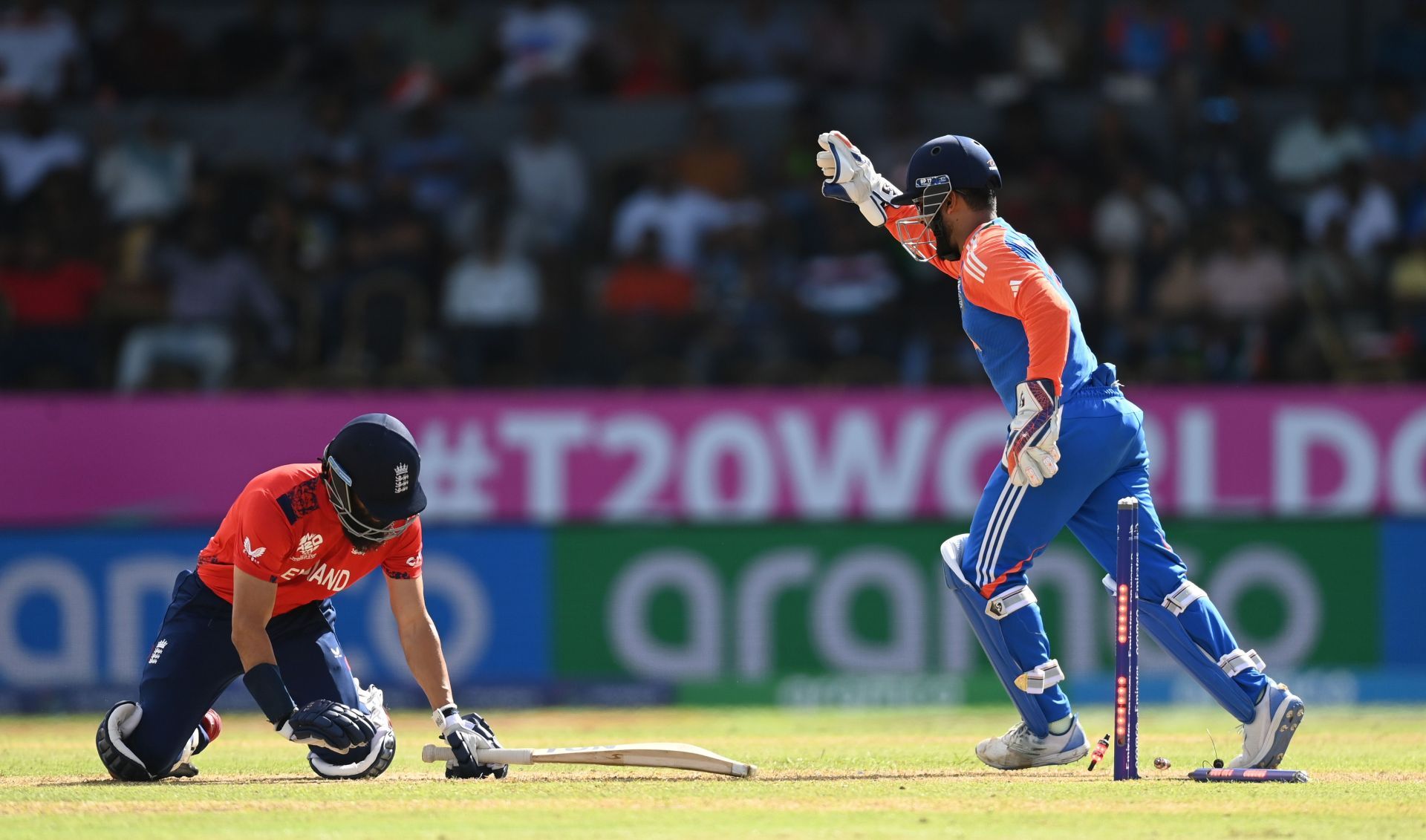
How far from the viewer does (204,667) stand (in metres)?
7.70

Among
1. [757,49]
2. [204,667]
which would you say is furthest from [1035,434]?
[757,49]

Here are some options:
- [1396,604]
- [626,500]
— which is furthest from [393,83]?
[1396,604]

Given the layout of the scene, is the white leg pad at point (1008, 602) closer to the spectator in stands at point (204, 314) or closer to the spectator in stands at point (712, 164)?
the spectator in stands at point (204, 314)

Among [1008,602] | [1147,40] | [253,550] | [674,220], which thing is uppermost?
[1147,40]

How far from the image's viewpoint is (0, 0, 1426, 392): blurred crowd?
1446 cm

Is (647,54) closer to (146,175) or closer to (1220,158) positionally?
(146,175)

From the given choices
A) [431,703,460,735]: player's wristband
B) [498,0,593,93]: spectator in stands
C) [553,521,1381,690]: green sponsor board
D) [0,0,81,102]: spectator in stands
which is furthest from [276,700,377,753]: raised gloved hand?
[0,0,81,102]: spectator in stands

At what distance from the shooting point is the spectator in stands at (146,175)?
16.0 m

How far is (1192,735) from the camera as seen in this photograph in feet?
31.2

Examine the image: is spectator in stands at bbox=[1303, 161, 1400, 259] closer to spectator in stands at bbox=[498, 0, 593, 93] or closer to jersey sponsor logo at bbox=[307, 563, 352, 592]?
spectator in stands at bbox=[498, 0, 593, 93]

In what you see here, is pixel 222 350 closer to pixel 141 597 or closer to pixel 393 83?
pixel 141 597

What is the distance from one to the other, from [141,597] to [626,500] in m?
3.23

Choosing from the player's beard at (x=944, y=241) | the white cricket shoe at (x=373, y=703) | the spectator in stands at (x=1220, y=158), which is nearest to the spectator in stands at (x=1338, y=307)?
the spectator in stands at (x=1220, y=158)

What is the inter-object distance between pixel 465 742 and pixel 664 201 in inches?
351
